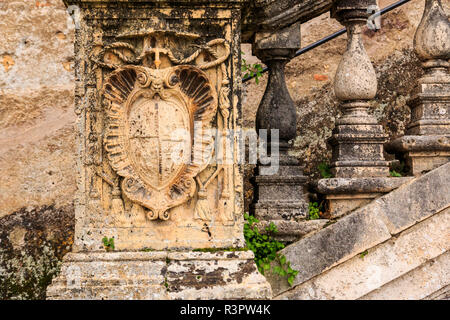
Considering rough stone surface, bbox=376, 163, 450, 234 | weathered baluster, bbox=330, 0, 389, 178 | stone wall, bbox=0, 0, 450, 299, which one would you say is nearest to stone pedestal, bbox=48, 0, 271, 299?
weathered baluster, bbox=330, 0, 389, 178

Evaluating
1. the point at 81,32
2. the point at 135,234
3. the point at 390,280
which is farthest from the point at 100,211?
the point at 390,280

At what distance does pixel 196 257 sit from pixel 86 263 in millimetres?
570

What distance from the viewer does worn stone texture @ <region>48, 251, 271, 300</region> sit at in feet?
9.29

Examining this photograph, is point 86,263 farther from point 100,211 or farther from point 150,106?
point 150,106

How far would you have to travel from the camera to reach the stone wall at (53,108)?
198 inches

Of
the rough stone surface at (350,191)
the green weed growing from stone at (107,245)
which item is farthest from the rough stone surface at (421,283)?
the green weed growing from stone at (107,245)

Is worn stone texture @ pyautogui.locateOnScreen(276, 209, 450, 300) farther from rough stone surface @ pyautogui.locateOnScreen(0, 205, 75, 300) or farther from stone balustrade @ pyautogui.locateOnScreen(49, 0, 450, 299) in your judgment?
rough stone surface @ pyautogui.locateOnScreen(0, 205, 75, 300)

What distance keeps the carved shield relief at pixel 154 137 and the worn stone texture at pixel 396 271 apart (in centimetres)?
103

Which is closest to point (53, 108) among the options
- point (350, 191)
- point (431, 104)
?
point (350, 191)

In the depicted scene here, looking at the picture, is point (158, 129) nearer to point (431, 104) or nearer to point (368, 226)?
point (368, 226)

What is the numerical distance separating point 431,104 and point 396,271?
111 cm

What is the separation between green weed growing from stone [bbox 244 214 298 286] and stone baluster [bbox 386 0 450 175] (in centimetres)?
104

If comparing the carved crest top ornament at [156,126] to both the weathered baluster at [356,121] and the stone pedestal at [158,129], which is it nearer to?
the stone pedestal at [158,129]

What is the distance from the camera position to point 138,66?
3012mm
